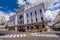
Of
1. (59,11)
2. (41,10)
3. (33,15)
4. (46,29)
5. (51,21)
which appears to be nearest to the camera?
(46,29)

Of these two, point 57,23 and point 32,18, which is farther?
point 57,23

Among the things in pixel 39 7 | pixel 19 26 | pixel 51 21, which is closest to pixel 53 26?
pixel 51 21

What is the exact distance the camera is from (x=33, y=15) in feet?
133

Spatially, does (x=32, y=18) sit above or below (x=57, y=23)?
above

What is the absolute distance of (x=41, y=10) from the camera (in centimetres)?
3734

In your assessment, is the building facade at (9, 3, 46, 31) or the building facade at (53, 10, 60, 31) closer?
the building facade at (9, 3, 46, 31)

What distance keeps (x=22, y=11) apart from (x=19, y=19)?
16.8ft

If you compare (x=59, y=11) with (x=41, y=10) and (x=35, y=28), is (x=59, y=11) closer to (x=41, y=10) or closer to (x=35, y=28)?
(x=41, y=10)

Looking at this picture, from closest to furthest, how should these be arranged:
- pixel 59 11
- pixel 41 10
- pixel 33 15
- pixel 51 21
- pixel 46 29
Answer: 1. pixel 46 29
2. pixel 41 10
3. pixel 33 15
4. pixel 51 21
5. pixel 59 11

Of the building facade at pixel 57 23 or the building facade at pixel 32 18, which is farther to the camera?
the building facade at pixel 57 23

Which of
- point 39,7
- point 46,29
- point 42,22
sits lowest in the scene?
point 46,29

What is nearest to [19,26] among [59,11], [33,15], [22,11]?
[22,11]

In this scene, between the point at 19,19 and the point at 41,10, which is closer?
the point at 41,10

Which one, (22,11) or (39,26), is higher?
(22,11)
